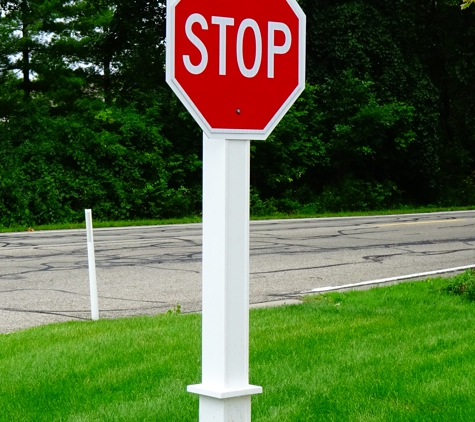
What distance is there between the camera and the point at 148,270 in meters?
11.9

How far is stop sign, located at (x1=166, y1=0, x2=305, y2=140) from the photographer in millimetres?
2789

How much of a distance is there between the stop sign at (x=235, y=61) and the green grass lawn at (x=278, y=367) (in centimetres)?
211

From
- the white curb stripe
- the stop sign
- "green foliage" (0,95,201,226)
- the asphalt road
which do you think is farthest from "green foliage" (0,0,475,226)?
the stop sign

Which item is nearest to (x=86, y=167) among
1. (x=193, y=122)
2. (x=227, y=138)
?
(x=193, y=122)

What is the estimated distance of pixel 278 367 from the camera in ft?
18.3

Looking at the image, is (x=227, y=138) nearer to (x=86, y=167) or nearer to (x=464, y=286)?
(x=464, y=286)

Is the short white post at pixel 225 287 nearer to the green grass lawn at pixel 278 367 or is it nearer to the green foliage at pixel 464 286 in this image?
the green grass lawn at pixel 278 367

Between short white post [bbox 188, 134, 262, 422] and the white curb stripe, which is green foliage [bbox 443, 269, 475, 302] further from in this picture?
short white post [bbox 188, 134, 262, 422]

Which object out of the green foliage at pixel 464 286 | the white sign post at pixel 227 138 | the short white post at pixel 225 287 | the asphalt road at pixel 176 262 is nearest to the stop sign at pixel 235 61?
the white sign post at pixel 227 138

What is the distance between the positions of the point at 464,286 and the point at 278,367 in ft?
12.7

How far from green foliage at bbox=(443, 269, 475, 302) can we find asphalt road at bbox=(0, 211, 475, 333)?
1868 mm

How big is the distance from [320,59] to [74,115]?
10188mm

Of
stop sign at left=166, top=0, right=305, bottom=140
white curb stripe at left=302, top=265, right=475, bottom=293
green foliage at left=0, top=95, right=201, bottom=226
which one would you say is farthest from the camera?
green foliage at left=0, top=95, right=201, bottom=226

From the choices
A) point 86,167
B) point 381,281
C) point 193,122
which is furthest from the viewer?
point 193,122
